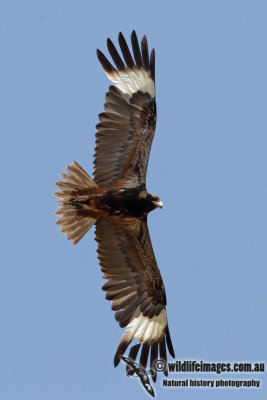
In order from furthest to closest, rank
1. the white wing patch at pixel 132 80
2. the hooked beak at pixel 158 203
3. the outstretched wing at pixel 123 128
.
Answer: the white wing patch at pixel 132 80, the outstretched wing at pixel 123 128, the hooked beak at pixel 158 203

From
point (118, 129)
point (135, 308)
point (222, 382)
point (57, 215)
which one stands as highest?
point (118, 129)

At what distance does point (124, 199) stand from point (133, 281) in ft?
4.14

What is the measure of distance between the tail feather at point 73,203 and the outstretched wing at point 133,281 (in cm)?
24

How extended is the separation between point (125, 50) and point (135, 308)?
3643 millimetres

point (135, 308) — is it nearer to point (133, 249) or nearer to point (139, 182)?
point (133, 249)

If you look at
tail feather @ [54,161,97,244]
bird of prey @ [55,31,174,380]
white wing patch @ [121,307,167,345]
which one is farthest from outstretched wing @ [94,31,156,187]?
white wing patch @ [121,307,167,345]

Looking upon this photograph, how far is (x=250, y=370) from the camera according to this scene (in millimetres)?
14680

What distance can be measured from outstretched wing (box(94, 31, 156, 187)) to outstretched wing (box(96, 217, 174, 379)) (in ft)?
2.11

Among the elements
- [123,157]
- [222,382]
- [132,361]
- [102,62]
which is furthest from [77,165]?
[222,382]

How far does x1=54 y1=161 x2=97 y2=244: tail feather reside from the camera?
13.7 meters

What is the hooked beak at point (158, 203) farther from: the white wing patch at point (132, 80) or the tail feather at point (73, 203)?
the white wing patch at point (132, 80)

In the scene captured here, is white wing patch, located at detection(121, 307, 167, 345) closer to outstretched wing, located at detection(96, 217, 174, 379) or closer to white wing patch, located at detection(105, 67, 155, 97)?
outstretched wing, located at detection(96, 217, 174, 379)

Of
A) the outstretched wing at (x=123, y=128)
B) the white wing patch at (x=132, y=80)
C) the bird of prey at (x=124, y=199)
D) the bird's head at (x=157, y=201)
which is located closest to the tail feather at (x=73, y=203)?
the bird of prey at (x=124, y=199)

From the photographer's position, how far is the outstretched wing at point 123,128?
13.8 metres
